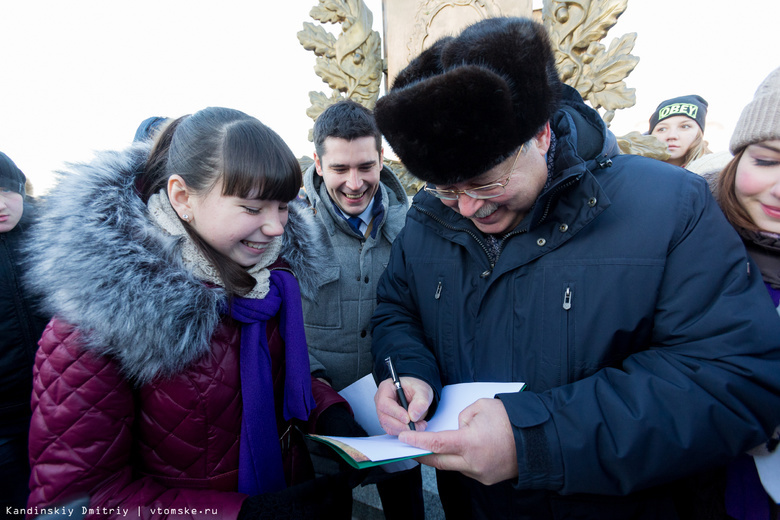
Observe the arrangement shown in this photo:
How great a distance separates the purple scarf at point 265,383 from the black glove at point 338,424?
0.30 ft

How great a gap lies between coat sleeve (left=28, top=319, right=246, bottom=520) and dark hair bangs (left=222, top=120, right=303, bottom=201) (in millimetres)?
585

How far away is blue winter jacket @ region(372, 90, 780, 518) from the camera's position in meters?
0.92

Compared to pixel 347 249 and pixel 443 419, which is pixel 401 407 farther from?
pixel 347 249

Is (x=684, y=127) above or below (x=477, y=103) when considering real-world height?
above

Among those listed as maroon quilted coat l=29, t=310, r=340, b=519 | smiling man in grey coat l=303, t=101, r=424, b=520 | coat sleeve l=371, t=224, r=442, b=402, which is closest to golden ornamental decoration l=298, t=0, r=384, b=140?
smiling man in grey coat l=303, t=101, r=424, b=520

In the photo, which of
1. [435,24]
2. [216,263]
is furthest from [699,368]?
[435,24]

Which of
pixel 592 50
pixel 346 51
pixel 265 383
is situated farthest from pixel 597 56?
pixel 265 383

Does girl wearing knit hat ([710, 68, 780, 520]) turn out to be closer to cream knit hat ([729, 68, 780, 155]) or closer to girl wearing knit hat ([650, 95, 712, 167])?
cream knit hat ([729, 68, 780, 155])

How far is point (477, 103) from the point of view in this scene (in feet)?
3.47

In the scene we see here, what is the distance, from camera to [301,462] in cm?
151

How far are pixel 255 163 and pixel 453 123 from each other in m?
0.61

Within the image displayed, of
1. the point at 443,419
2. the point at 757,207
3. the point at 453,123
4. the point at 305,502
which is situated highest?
the point at 453,123

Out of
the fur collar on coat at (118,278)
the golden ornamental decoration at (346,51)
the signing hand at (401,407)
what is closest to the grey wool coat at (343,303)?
the signing hand at (401,407)

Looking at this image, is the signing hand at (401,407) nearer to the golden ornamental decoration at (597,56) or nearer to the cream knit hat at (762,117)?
the cream knit hat at (762,117)
